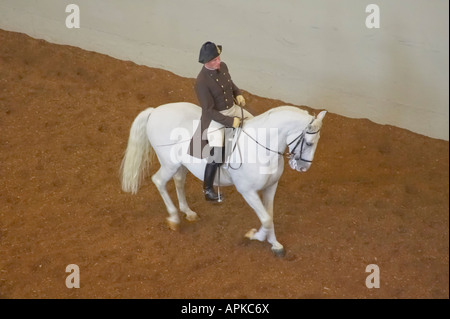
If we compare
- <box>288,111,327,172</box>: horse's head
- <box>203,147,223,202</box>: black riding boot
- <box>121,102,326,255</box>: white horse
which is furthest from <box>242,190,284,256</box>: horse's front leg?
<box>288,111,327,172</box>: horse's head

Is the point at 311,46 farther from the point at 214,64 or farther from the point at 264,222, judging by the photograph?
the point at 264,222

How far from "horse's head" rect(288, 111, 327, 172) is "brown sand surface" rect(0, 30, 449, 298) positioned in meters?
0.90

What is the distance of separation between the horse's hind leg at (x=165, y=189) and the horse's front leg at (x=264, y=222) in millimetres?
661

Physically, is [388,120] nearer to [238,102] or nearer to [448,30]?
[448,30]

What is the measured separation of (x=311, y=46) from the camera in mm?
5738

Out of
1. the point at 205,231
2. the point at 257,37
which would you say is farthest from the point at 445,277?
the point at 257,37

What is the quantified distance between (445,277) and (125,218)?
272cm

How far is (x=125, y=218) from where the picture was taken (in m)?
4.63

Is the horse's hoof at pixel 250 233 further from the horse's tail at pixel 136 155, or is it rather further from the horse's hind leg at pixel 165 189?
the horse's tail at pixel 136 155

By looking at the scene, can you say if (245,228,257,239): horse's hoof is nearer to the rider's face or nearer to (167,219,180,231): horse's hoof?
(167,219,180,231): horse's hoof

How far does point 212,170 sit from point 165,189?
0.65 metres

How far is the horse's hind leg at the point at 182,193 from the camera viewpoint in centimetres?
441

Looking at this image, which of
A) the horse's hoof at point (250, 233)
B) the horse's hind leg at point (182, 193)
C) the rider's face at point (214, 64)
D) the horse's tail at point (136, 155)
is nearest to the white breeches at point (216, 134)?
the rider's face at point (214, 64)

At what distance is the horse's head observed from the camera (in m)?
3.42
